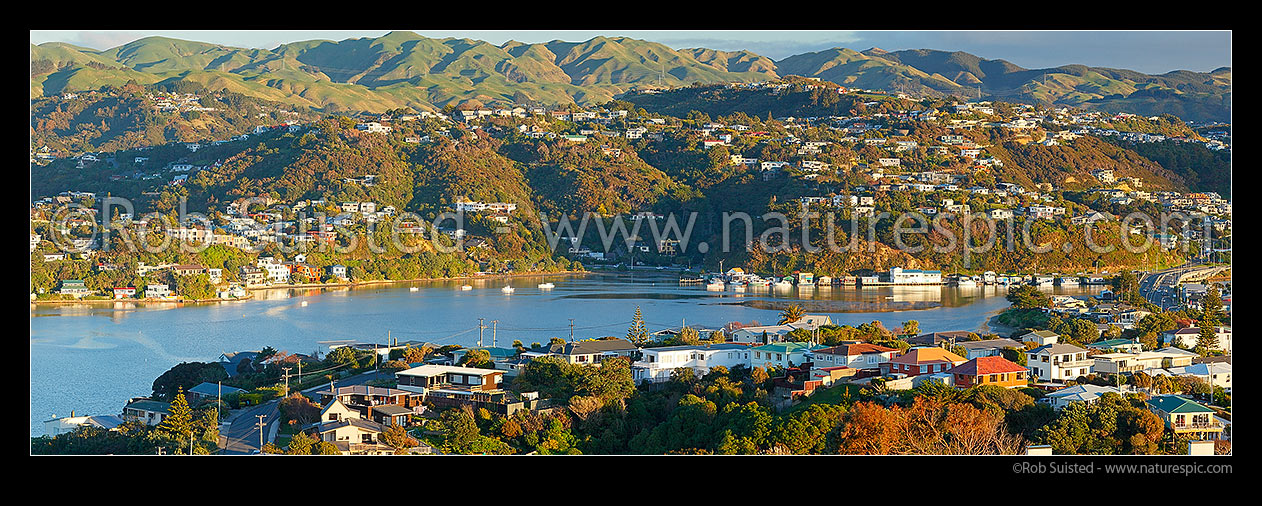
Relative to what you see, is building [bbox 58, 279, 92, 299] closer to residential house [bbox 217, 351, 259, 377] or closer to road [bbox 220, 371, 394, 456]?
residential house [bbox 217, 351, 259, 377]

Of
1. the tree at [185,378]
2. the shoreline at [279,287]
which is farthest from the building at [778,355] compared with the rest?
the shoreline at [279,287]

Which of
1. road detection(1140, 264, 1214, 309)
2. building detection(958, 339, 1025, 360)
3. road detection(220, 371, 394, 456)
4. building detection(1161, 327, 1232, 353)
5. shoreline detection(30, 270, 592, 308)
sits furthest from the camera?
shoreline detection(30, 270, 592, 308)

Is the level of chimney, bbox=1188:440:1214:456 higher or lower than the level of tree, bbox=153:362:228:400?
lower

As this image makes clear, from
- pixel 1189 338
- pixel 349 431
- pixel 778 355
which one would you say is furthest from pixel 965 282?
pixel 349 431

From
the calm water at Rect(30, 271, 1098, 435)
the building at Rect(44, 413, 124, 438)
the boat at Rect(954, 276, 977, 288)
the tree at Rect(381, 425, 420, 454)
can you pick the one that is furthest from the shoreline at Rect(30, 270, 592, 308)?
the tree at Rect(381, 425, 420, 454)

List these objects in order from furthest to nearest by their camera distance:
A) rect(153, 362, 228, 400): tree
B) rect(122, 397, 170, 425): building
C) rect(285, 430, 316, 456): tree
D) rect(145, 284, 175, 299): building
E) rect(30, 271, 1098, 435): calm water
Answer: rect(145, 284, 175, 299): building → rect(30, 271, 1098, 435): calm water → rect(153, 362, 228, 400): tree → rect(122, 397, 170, 425): building → rect(285, 430, 316, 456): tree

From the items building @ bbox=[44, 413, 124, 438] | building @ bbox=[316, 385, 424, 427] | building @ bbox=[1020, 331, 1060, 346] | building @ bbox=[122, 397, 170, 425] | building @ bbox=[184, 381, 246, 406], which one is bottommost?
building @ bbox=[44, 413, 124, 438]

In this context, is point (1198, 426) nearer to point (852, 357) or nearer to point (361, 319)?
point (852, 357)
